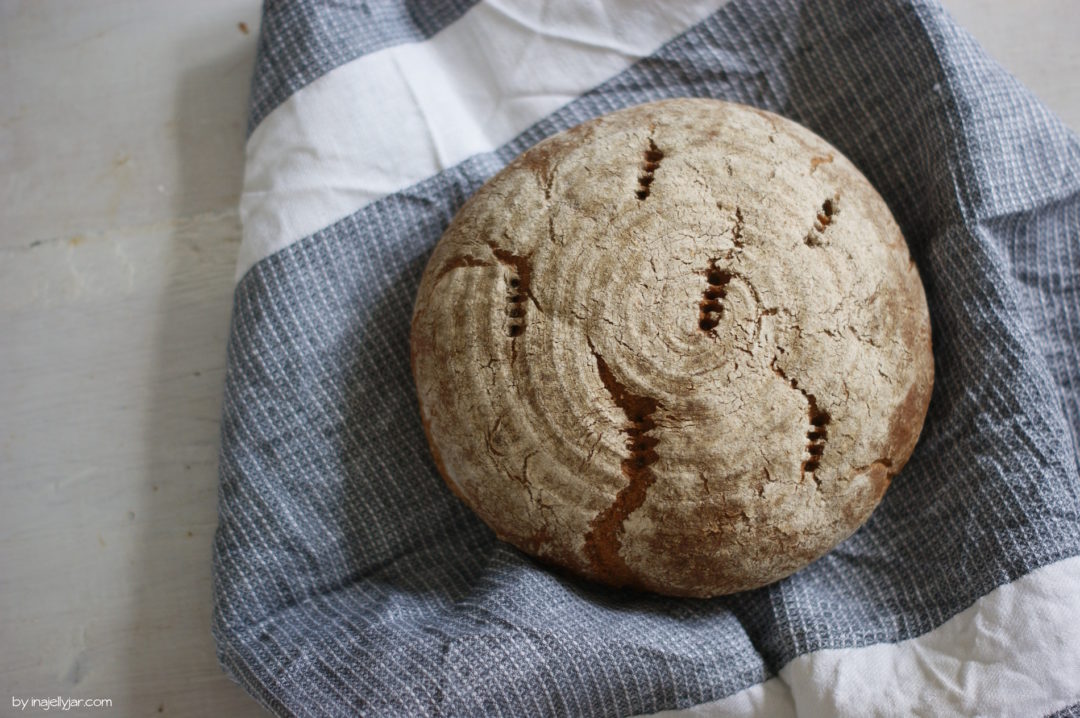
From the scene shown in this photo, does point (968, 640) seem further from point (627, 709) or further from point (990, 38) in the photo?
point (990, 38)

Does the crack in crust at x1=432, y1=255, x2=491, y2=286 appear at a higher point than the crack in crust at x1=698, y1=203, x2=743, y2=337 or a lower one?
lower

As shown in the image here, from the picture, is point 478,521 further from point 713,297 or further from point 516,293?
point 713,297

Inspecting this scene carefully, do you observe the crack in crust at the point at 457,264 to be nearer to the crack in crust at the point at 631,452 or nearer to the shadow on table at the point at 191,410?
the crack in crust at the point at 631,452

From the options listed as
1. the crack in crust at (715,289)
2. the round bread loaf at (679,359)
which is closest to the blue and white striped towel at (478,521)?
the round bread loaf at (679,359)

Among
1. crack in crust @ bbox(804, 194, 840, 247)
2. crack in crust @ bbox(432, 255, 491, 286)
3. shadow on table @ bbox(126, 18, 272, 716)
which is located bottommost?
shadow on table @ bbox(126, 18, 272, 716)

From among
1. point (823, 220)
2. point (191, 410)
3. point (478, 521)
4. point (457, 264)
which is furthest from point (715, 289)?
point (191, 410)

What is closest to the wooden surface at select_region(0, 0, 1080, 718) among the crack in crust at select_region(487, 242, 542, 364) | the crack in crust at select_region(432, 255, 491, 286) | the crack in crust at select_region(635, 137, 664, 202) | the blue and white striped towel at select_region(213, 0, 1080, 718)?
the blue and white striped towel at select_region(213, 0, 1080, 718)

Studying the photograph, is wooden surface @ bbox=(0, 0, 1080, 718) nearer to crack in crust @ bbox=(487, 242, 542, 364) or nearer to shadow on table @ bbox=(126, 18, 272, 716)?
shadow on table @ bbox=(126, 18, 272, 716)

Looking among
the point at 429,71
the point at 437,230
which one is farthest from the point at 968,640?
the point at 429,71
